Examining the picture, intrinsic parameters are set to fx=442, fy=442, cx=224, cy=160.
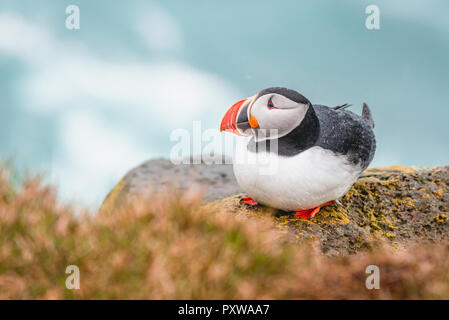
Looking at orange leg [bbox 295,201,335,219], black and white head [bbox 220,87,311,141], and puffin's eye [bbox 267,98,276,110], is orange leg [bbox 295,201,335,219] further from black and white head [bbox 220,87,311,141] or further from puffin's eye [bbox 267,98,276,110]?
puffin's eye [bbox 267,98,276,110]

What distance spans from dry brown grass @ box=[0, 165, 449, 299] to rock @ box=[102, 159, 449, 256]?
0.63 metres

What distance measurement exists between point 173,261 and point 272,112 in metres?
1.58

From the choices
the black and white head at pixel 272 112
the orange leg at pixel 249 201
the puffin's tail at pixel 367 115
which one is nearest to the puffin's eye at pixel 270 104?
the black and white head at pixel 272 112

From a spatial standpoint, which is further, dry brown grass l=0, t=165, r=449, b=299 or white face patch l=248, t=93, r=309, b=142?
white face patch l=248, t=93, r=309, b=142

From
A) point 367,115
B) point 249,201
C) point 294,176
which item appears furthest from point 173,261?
point 367,115

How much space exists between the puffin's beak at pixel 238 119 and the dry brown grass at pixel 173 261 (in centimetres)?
78

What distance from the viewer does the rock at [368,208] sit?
4023mm

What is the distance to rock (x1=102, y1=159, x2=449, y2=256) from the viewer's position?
4.02 meters

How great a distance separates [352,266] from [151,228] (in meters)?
1.42

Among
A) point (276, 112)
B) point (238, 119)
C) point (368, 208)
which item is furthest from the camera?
point (368, 208)

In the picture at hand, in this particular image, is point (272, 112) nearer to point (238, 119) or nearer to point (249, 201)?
point (238, 119)

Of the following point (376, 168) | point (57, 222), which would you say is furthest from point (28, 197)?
point (376, 168)

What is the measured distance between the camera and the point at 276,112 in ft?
11.8

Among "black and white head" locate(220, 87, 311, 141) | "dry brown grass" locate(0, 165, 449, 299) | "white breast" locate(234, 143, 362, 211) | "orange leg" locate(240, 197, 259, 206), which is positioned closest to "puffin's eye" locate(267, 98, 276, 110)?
"black and white head" locate(220, 87, 311, 141)
